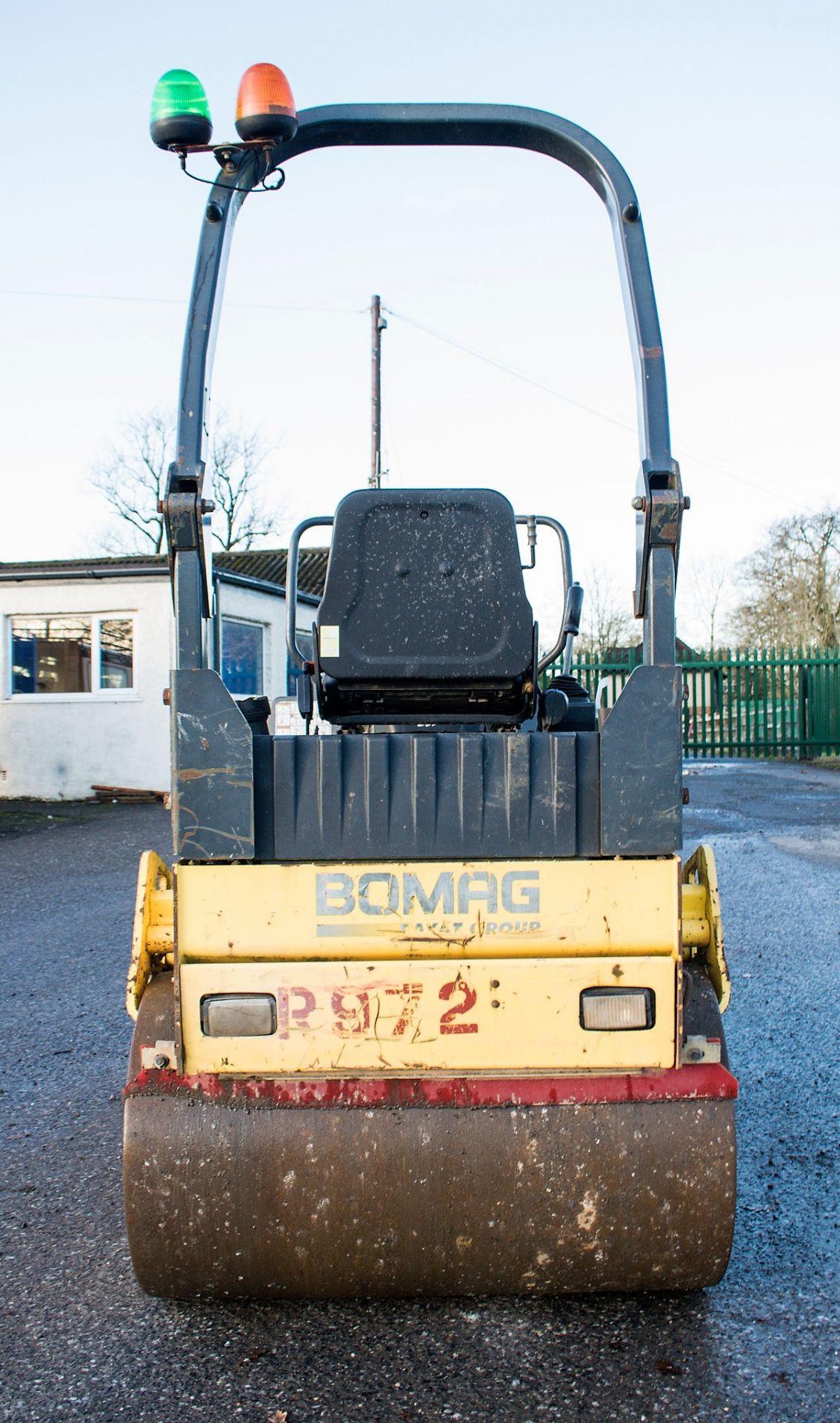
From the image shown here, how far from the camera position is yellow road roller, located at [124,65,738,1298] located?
2691mm

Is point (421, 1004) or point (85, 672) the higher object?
point (85, 672)

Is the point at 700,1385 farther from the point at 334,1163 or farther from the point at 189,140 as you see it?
the point at 189,140

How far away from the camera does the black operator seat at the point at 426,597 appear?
117 inches

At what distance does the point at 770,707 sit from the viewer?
88.7ft

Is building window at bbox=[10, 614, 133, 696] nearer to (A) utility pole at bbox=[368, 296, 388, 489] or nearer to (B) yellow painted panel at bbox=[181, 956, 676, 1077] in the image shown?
(A) utility pole at bbox=[368, 296, 388, 489]

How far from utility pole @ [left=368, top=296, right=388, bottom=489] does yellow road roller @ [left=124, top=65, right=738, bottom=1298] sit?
23.5 m

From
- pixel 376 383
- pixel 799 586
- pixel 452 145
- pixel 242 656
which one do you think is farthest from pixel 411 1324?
pixel 799 586

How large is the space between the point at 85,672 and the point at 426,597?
55.6 feet

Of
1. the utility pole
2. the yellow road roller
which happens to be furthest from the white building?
the yellow road roller

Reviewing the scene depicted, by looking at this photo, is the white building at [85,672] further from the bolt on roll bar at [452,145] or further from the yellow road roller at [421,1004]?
the yellow road roller at [421,1004]

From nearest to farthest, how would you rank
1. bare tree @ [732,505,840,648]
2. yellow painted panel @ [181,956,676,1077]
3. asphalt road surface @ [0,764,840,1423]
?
1. asphalt road surface @ [0,764,840,1423]
2. yellow painted panel @ [181,956,676,1077]
3. bare tree @ [732,505,840,648]

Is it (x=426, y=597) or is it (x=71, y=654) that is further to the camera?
(x=71, y=654)

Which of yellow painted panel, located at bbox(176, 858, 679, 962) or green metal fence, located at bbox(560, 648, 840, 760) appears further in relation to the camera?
green metal fence, located at bbox(560, 648, 840, 760)

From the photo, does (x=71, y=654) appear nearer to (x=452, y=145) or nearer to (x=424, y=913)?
(x=452, y=145)
